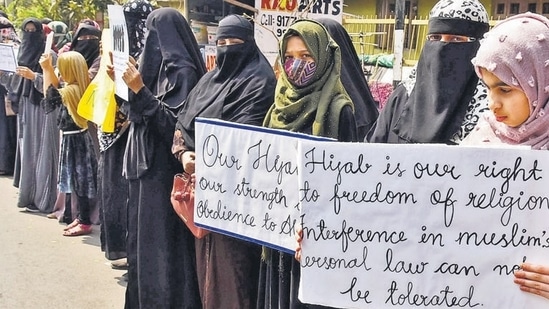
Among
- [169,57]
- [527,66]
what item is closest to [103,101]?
[169,57]

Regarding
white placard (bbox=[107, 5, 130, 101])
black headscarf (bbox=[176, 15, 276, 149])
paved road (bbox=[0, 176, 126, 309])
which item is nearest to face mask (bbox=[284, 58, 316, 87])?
black headscarf (bbox=[176, 15, 276, 149])

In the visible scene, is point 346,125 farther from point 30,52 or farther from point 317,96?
point 30,52

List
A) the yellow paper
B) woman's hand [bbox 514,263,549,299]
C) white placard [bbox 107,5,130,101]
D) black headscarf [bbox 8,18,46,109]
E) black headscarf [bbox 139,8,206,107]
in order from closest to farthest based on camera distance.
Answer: woman's hand [bbox 514,263,549,299], white placard [bbox 107,5,130,101], black headscarf [bbox 139,8,206,107], the yellow paper, black headscarf [bbox 8,18,46,109]

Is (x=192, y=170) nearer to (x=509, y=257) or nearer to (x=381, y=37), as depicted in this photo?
(x=509, y=257)

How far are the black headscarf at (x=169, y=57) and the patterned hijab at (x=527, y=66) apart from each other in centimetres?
197

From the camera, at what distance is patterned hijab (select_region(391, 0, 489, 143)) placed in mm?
2271

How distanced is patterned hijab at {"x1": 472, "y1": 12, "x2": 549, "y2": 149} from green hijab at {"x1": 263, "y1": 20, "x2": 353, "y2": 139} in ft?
2.52

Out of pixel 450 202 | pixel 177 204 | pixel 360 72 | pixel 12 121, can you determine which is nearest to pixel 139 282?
pixel 177 204

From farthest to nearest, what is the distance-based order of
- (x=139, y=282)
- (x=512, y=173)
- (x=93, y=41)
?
1. (x=93, y=41)
2. (x=139, y=282)
3. (x=512, y=173)

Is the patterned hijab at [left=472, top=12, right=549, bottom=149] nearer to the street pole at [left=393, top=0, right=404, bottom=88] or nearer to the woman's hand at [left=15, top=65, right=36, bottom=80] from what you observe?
the street pole at [left=393, top=0, right=404, bottom=88]

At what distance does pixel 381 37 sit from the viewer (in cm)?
1173

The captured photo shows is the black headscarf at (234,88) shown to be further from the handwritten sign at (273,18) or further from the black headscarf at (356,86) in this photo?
the handwritten sign at (273,18)

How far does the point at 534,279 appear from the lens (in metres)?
1.69

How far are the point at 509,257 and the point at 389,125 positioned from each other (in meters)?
0.87
